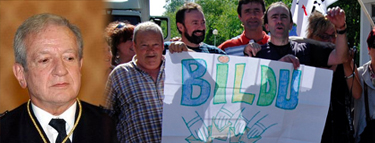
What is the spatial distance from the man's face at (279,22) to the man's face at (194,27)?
56 cm

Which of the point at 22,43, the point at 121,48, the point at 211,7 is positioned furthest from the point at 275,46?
the point at 211,7

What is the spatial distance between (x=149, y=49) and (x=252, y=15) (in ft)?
4.68

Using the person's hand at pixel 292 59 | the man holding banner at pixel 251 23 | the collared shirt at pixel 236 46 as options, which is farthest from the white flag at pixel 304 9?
the person's hand at pixel 292 59

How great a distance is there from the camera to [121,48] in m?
4.37

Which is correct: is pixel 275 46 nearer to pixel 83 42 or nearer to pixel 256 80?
pixel 256 80

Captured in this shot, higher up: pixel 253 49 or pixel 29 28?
pixel 29 28

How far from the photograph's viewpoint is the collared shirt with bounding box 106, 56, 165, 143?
3203 mm

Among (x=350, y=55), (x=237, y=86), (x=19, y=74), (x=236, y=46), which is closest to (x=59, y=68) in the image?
(x=19, y=74)

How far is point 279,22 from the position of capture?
352 cm

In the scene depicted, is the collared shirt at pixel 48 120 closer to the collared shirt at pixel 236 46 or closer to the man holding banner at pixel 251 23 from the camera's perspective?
the collared shirt at pixel 236 46

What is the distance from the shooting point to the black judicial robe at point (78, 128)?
2.18m

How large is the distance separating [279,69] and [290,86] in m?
0.14

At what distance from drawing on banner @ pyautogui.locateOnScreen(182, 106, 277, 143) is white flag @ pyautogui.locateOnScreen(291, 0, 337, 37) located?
182 centimetres

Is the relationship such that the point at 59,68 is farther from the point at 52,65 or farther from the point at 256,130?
the point at 256,130
